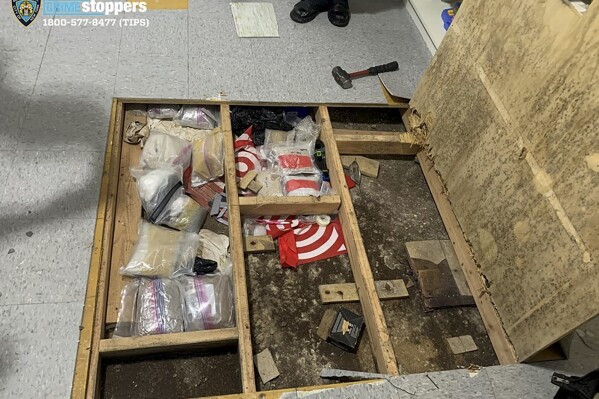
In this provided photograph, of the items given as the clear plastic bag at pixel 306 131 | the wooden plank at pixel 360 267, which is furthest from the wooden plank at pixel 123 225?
the wooden plank at pixel 360 267

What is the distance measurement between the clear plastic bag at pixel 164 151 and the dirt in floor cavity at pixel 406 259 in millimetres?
903

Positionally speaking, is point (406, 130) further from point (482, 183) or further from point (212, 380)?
point (212, 380)

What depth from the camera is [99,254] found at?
5.80 feet

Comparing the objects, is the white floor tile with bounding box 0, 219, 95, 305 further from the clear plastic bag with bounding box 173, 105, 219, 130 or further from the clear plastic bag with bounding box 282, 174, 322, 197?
the clear plastic bag with bounding box 282, 174, 322, 197

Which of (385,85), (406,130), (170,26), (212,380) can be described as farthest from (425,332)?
(170,26)

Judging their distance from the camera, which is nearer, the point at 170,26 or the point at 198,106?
the point at 198,106

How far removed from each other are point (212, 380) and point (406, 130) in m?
1.75

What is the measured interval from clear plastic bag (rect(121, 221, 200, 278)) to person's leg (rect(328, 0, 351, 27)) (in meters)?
1.77

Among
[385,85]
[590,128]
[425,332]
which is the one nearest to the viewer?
→ [590,128]

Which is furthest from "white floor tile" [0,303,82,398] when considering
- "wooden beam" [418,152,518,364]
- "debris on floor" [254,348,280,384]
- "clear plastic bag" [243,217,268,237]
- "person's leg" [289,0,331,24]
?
"person's leg" [289,0,331,24]

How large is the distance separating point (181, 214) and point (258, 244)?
0.38 m

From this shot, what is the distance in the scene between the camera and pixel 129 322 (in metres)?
1.72

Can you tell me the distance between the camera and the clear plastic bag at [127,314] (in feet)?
5.59

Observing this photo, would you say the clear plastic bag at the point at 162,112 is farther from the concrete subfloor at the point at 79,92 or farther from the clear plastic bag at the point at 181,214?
the clear plastic bag at the point at 181,214
